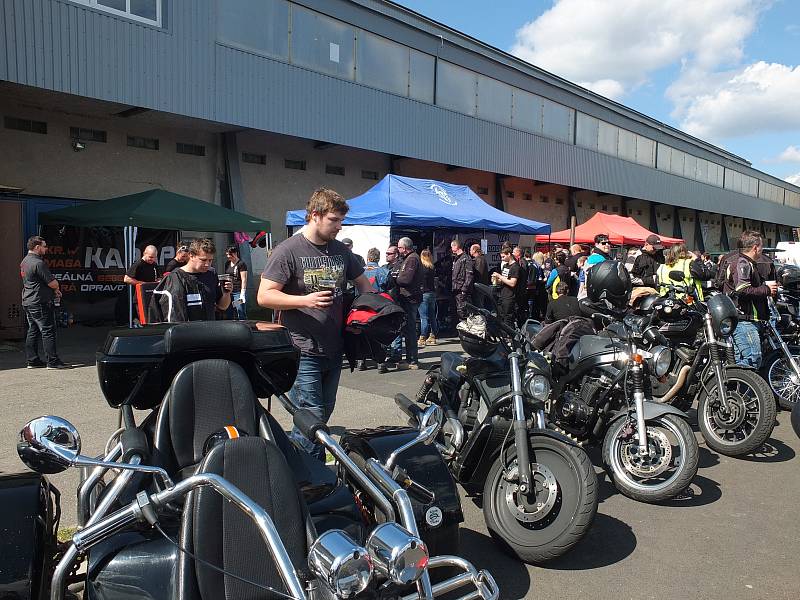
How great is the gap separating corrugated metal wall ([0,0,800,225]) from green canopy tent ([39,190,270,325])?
2.25 meters

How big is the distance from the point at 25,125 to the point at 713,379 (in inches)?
501

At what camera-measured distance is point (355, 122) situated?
16797mm

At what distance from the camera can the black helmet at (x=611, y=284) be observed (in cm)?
510

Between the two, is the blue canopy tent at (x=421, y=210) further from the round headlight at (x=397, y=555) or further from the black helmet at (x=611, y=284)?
the round headlight at (x=397, y=555)

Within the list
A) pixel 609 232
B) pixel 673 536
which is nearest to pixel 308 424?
pixel 673 536

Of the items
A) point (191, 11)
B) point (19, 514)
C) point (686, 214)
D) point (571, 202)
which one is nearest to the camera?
point (19, 514)

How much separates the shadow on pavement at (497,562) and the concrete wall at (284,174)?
13.4 meters

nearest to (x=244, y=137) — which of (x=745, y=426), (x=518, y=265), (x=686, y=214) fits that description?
(x=518, y=265)

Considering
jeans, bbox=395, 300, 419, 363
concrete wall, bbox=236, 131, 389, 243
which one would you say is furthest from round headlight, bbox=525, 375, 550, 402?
concrete wall, bbox=236, 131, 389, 243

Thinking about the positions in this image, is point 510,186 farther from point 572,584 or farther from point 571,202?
point 572,584

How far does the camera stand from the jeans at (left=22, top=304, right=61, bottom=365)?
830 centimetres

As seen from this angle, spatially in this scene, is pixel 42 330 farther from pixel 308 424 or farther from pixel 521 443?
pixel 521 443

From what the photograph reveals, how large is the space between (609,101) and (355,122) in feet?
55.5

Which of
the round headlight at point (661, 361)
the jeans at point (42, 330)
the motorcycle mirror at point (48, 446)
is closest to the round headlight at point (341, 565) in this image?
the motorcycle mirror at point (48, 446)
